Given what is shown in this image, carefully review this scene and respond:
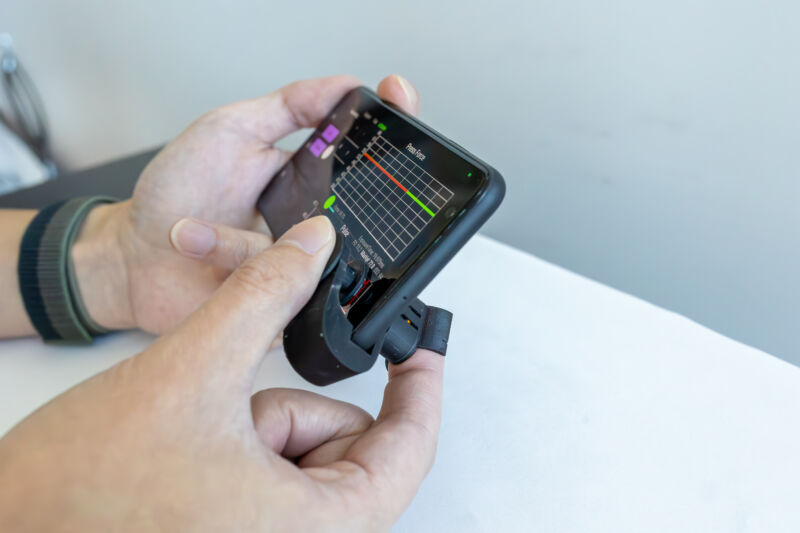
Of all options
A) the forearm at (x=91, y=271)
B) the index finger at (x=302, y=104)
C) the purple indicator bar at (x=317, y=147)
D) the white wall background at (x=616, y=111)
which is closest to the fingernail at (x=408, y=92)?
the index finger at (x=302, y=104)

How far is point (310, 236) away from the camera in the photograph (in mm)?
368

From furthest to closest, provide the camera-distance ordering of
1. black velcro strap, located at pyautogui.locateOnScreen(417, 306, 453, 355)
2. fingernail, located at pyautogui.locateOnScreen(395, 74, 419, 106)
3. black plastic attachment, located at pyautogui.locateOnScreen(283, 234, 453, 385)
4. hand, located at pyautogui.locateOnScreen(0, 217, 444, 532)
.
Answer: fingernail, located at pyautogui.locateOnScreen(395, 74, 419, 106) < black velcro strap, located at pyautogui.locateOnScreen(417, 306, 453, 355) < black plastic attachment, located at pyautogui.locateOnScreen(283, 234, 453, 385) < hand, located at pyautogui.locateOnScreen(0, 217, 444, 532)

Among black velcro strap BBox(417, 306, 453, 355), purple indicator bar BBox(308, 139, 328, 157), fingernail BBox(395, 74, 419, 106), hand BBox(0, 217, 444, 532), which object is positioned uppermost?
fingernail BBox(395, 74, 419, 106)

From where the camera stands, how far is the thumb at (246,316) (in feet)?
0.99

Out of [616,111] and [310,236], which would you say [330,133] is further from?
[616,111]

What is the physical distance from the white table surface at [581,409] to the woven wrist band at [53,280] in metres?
0.03

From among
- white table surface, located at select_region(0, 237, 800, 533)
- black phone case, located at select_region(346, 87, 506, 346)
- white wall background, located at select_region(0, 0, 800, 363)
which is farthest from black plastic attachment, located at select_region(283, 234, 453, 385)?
white wall background, located at select_region(0, 0, 800, 363)

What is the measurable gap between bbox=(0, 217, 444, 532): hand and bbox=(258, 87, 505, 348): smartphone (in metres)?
0.09

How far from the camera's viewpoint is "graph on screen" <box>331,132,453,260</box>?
45cm

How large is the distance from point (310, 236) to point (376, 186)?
16cm

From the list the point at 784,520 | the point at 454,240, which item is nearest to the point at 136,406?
the point at 454,240

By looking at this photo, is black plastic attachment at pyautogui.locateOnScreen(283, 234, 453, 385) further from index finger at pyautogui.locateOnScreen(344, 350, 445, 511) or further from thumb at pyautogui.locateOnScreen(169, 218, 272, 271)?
thumb at pyautogui.locateOnScreen(169, 218, 272, 271)

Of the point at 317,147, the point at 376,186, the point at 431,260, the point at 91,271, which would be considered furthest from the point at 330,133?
the point at 91,271

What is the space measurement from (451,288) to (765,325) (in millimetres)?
483
